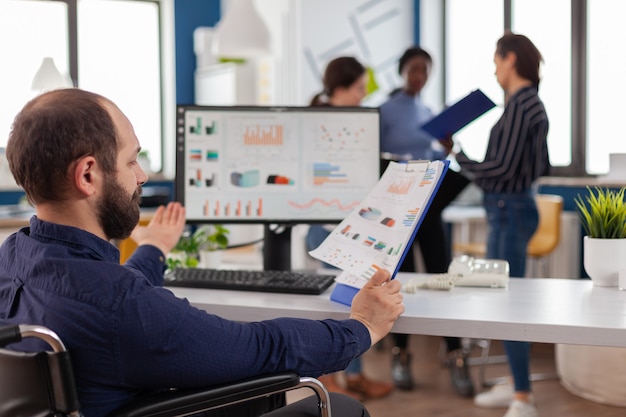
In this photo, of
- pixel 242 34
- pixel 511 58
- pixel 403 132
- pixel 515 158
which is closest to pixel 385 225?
pixel 515 158

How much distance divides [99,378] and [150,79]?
655 centimetres

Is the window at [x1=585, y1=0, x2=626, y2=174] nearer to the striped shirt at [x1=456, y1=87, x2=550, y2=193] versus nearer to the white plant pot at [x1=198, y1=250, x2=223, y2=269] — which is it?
the striped shirt at [x1=456, y1=87, x2=550, y2=193]

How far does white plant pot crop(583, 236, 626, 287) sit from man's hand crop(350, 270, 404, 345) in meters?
0.64

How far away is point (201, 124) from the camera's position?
7.48 feet

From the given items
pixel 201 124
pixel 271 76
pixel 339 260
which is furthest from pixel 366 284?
pixel 271 76

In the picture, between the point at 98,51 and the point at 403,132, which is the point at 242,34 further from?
the point at 98,51

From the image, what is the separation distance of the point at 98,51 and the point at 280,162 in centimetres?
538

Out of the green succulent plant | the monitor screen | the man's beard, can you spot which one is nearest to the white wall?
the monitor screen

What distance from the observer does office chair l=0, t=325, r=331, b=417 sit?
114 centimetres

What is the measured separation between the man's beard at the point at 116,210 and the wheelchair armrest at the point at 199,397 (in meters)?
0.28

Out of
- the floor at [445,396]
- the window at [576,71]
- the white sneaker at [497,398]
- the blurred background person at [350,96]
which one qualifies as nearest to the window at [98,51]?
the window at [576,71]

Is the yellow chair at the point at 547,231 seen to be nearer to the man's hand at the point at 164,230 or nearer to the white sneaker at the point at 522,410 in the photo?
the white sneaker at the point at 522,410

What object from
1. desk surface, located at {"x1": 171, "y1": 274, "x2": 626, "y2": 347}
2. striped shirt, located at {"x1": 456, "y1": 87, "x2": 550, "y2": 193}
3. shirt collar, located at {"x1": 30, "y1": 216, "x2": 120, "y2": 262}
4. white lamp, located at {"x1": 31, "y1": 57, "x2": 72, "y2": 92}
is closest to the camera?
shirt collar, located at {"x1": 30, "y1": 216, "x2": 120, "y2": 262}

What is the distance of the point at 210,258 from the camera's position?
2525mm
